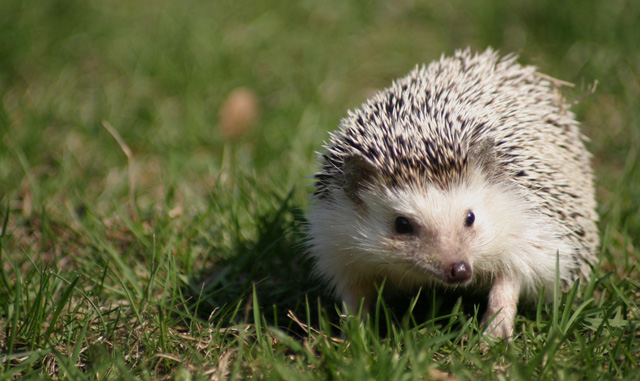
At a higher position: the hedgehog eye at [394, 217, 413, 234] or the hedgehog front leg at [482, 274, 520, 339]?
the hedgehog eye at [394, 217, 413, 234]

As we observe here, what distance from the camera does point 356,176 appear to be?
2.65 metres

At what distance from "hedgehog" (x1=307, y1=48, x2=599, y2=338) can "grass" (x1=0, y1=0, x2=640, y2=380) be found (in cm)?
15

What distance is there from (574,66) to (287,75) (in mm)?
2251

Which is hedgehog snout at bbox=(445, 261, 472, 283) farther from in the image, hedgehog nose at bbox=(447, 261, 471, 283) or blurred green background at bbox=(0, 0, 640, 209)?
blurred green background at bbox=(0, 0, 640, 209)

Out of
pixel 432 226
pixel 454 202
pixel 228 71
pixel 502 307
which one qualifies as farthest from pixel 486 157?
pixel 228 71

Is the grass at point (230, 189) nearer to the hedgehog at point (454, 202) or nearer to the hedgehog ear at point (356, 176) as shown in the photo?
the hedgehog at point (454, 202)

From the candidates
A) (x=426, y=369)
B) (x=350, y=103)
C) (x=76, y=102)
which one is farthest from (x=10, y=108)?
(x=426, y=369)

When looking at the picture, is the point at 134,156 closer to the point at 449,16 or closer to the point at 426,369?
the point at 426,369

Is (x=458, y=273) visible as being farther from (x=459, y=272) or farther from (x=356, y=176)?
(x=356, y=176)

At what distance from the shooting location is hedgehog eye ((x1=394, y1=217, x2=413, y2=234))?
254 centimetres

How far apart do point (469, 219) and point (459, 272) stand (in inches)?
11.3

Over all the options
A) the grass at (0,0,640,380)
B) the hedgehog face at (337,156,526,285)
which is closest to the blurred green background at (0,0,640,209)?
the grass at (0,0,640,380)

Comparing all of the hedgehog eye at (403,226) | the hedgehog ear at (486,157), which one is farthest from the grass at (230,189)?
the hedgehog ear at (486,157)

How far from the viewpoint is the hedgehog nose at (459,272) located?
7.72ft
